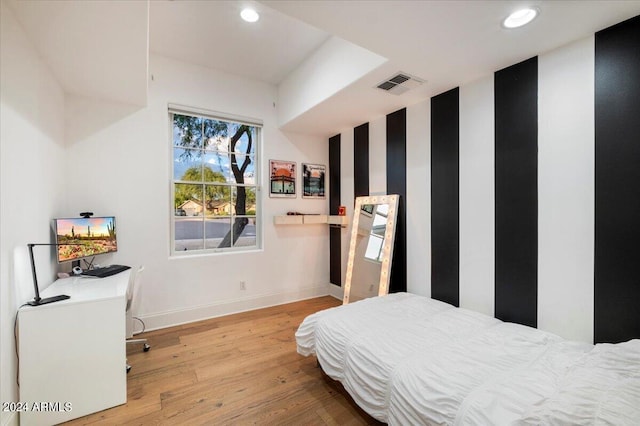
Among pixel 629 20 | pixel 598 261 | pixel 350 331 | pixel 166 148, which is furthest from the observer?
pixel 166 148

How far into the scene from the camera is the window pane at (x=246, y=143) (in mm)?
3781

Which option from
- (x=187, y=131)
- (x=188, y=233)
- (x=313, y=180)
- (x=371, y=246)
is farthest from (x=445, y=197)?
Answer: (x=187, y=131)

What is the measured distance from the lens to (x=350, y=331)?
200 centimetres

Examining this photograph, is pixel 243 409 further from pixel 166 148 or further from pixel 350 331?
pixel 166 148

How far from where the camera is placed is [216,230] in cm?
362

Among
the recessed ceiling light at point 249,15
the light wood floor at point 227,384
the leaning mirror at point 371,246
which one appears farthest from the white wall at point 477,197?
the recessed ceiling light at point 249,15

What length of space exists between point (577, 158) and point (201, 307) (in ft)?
13.0

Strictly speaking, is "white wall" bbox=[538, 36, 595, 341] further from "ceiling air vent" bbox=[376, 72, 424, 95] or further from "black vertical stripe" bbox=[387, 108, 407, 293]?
"black vertical stripe" bbox=[387, 108, 407, 293]

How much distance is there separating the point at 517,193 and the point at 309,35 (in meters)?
2.52

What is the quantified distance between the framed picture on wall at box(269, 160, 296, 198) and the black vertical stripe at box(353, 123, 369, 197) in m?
0.94

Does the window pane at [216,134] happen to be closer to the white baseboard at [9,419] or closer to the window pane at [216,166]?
the window pane at [216,166]

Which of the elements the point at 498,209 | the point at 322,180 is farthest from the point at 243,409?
the point at 322,180

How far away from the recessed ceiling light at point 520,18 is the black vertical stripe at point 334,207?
266cm

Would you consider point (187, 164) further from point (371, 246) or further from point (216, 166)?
point (371, 246)
